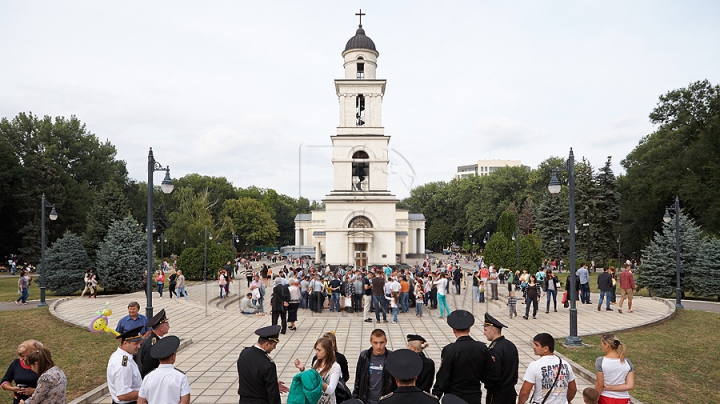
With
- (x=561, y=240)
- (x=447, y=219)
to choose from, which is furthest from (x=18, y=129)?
(x=447, y=219)

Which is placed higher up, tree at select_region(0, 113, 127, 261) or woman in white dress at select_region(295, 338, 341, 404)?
tree at select_region(0, 113, 127, 261)

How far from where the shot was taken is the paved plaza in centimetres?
1020

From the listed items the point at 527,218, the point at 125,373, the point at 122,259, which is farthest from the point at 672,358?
the point at 527,218

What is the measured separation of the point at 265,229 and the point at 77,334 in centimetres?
6798

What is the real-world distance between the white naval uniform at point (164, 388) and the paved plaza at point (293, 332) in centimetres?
392

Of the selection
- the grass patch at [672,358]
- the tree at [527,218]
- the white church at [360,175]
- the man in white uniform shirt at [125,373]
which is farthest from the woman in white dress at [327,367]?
the tree at [527,218]

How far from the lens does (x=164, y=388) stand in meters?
4.88

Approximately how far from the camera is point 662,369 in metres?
10.6

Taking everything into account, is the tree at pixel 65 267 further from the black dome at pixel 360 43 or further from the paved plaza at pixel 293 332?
the black dome at pixel 360 43

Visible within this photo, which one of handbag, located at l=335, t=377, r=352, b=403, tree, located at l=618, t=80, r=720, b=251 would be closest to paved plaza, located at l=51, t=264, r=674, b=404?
handbag, located at l=335, t=377, r=352, b=403

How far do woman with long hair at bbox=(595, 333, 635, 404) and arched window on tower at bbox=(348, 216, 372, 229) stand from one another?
41.1 metres

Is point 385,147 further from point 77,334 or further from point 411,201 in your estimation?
point 411,201

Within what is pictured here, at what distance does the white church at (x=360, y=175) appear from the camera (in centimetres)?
4656

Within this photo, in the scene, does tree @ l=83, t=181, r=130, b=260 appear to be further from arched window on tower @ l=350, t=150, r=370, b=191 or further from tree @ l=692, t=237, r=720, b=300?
tree @ l=692, t=237, r=720, b=300
